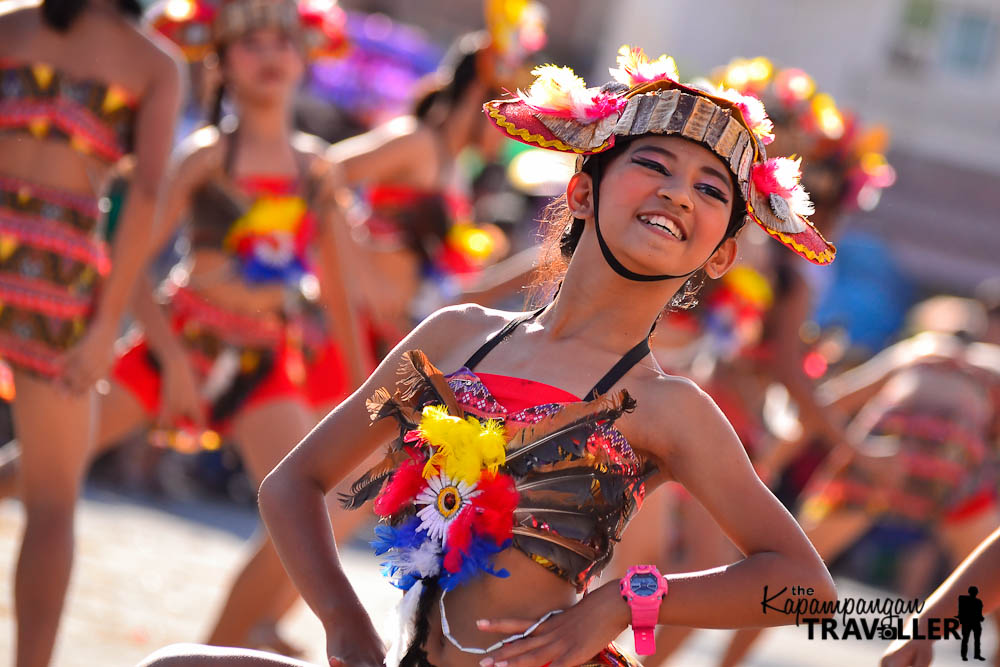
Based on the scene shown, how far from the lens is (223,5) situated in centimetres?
474

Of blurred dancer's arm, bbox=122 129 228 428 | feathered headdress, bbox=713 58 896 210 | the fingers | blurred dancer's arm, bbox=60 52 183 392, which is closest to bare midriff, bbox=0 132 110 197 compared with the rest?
blurred dancer's arm, bbox=60 52 183 392

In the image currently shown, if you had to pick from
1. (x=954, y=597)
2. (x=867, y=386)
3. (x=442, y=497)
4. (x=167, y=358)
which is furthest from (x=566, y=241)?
(x=867, y=386)

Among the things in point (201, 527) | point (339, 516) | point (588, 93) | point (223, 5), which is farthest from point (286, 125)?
point (201, 527)

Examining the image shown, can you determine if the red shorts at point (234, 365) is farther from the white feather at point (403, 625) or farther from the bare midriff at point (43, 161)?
the white feather at point (403, 625)

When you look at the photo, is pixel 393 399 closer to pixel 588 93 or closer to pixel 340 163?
pixel 588 93

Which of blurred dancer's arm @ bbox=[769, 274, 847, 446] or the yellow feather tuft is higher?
blurred dancer's arm @ bbox=[769, 274, 847, 446]

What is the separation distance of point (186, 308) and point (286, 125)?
0.76 metres

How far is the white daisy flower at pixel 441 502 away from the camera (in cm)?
239

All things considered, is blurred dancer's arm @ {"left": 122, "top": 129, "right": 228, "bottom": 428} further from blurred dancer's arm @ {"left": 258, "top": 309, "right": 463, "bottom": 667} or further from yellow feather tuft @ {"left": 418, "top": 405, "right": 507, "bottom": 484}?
yellow feather tuft @ {"left": 418, "top": 405, "right": 507, "bottom": 484}

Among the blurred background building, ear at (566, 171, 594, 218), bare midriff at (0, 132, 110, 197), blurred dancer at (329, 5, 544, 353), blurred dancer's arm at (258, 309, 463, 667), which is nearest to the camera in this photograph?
blurred dancer's arm at (258, 309, 463, 667)

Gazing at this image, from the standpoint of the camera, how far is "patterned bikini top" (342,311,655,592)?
2.37 meters

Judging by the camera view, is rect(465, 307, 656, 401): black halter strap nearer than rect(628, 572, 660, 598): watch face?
No

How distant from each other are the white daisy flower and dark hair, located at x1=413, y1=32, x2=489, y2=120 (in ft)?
12.7

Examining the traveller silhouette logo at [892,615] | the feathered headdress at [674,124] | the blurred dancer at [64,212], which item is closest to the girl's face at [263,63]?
the blurred dancer at [64,212]
